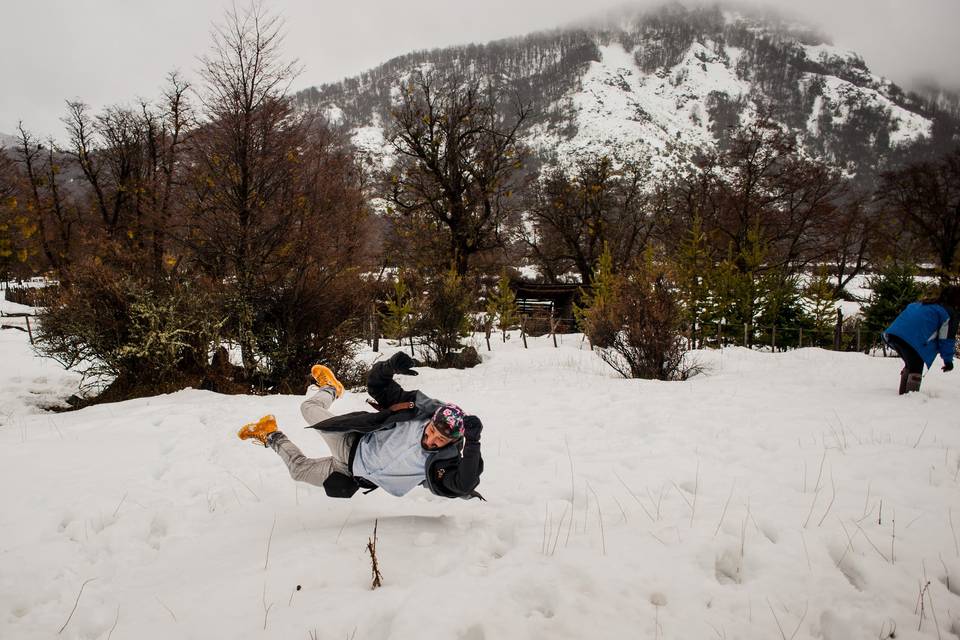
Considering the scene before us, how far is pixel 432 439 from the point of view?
8.73 feet

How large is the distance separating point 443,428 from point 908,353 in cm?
774

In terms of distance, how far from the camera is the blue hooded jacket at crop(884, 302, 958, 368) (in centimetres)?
609

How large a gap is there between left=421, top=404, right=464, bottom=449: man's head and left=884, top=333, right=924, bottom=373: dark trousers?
24.2 ft

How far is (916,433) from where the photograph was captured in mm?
4832

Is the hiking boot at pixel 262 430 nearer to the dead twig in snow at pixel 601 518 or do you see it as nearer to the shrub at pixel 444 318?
the dead twig in snow at pixel 601 518

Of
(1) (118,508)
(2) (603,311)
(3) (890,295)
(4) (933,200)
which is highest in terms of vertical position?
Answer: (4) (933,200)

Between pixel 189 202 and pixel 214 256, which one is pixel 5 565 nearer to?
pixel 214 256

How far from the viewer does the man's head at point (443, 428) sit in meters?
2.59

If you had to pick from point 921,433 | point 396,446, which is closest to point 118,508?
point 396,446

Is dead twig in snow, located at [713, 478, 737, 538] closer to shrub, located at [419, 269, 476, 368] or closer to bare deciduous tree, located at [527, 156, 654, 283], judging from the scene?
shrub, located at [419, 269, 476, 368]

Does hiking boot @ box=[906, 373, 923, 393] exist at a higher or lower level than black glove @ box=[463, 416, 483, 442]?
lower

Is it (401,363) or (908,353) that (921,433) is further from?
(401,363)

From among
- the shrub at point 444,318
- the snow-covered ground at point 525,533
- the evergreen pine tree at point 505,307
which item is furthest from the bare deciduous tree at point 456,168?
the snow-covered ground at point 525,533

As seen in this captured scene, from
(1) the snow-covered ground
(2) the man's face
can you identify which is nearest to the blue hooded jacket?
(1) the snow-covered ground
